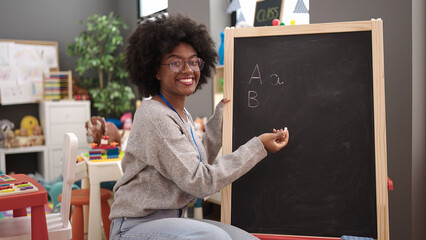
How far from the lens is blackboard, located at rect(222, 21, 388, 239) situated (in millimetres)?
1524

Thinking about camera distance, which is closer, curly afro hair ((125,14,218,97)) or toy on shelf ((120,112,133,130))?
curly afro hair ((125,14,218,97))

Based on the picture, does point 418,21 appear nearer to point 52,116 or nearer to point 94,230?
point 94,230

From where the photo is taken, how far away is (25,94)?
470 centimetres

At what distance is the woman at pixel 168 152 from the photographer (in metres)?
1.36

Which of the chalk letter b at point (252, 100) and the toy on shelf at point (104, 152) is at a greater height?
the chalk letter b at point (252, 100)

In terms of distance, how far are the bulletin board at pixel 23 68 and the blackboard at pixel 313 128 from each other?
149 inches

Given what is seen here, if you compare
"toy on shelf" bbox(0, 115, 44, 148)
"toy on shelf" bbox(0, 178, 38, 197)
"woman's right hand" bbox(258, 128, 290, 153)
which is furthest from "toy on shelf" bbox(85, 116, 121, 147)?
"toy on shelf" bbox(0, 115, 44, 148)

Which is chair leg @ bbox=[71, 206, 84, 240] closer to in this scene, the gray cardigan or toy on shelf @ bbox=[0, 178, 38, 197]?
toy on shelf @ bbox=[0, 178, 38, 197]

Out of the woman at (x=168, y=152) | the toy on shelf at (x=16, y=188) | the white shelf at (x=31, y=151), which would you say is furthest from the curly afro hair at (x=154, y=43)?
the white shelf at (x=31, y=151)

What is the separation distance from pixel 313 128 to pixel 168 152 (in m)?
0.60

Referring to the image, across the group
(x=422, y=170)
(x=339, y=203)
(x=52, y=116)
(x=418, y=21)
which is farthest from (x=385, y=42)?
(x=52, y=116)

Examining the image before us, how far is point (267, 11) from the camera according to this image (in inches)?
119

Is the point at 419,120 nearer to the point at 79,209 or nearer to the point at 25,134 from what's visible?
the point at 79,209

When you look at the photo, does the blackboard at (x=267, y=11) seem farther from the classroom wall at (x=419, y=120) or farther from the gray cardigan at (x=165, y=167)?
the gray cardigan at (x=165, y=167)
